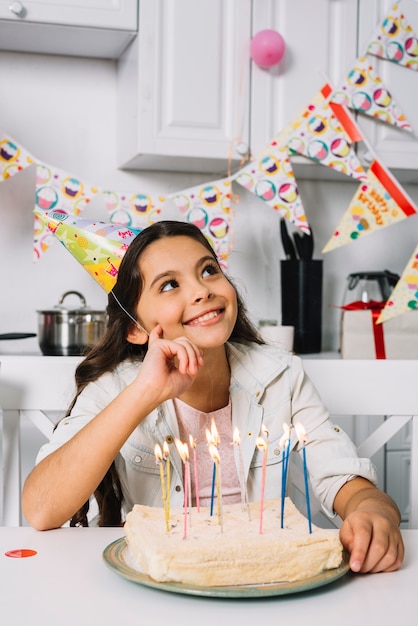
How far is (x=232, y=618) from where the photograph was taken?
66 cm

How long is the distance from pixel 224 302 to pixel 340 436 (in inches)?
12.0

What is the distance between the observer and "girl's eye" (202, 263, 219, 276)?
4.35 feet

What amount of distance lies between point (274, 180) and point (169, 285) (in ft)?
2.97

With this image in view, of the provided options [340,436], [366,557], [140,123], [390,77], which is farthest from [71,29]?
[366,557]

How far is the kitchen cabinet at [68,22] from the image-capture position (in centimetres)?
192

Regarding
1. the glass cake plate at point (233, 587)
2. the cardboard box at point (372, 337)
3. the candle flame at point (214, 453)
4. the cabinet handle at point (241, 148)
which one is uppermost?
the cabinet handle at point (241, 148)

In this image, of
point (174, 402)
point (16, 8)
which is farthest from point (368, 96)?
point (174, 402)

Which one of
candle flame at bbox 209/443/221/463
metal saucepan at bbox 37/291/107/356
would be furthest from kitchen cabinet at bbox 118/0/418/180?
candle flame at bbox 209/443/221/463

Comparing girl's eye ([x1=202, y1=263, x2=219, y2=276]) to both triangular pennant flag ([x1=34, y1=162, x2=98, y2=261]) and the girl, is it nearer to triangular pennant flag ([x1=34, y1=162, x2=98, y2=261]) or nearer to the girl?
the girl

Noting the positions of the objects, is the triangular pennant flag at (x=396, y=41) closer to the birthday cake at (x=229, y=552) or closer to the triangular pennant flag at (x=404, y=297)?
the triangular pennant flag at (x=404, y=297)

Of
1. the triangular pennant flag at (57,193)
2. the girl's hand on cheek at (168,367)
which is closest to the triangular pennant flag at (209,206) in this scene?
the triangular pennant flag at (57,193)

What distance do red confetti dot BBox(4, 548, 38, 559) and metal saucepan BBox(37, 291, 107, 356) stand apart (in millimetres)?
1030

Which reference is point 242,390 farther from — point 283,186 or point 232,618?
point 283,186

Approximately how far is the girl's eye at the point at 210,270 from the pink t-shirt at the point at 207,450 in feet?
0.83
